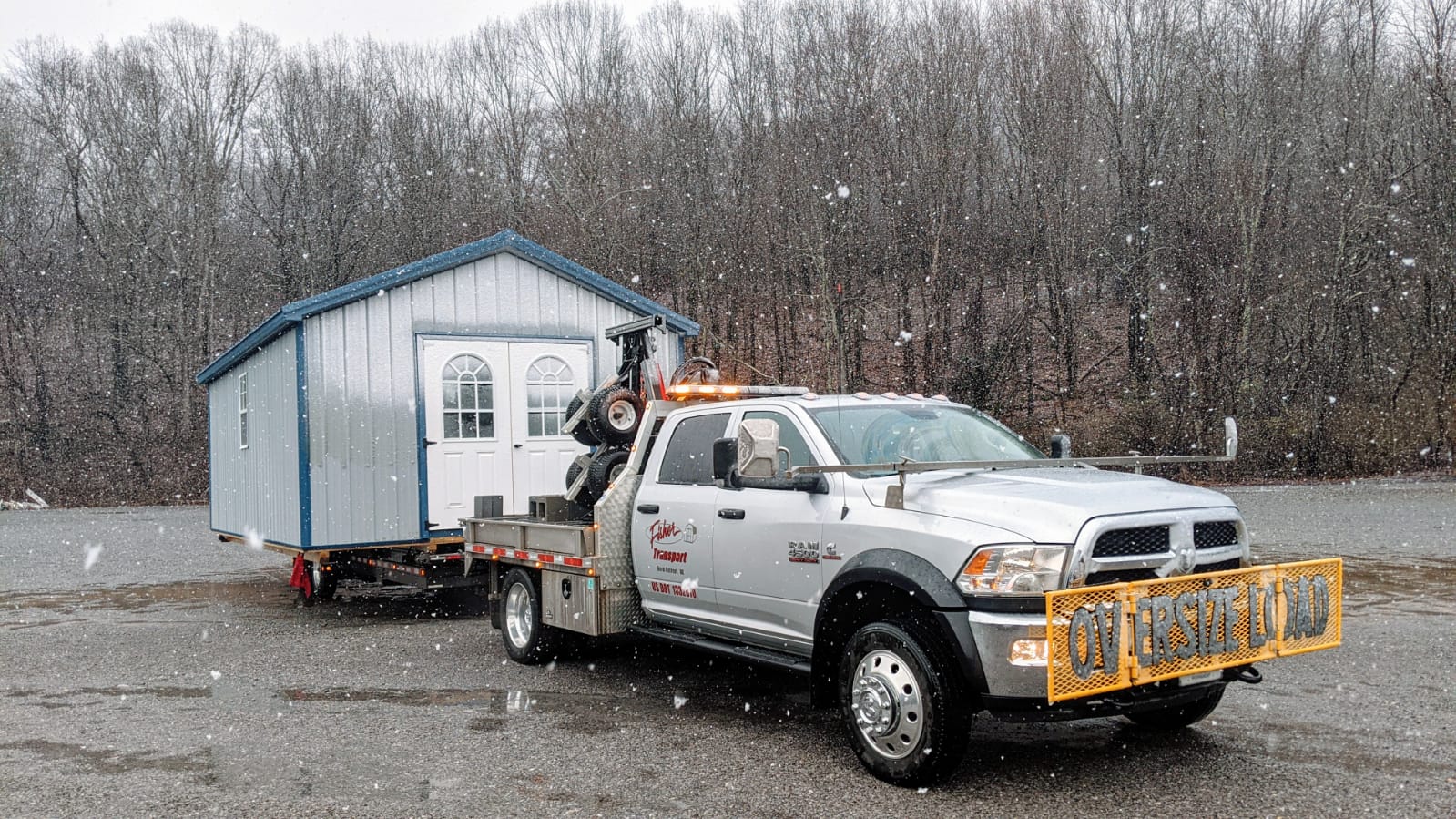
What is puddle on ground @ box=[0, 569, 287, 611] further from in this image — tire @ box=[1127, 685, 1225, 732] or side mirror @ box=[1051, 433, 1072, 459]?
tire @ box=[1127, 685, 1225, 732]

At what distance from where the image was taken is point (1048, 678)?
179 inches

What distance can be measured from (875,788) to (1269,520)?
44.6 ft

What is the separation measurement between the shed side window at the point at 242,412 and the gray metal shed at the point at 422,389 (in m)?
0.22

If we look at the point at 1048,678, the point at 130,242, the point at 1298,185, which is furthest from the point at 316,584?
the point at 130,242

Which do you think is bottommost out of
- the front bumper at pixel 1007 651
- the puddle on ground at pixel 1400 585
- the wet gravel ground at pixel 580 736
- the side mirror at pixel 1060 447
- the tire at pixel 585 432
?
the puddle on ground at pixel 1400 585

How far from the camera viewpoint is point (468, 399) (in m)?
12.3

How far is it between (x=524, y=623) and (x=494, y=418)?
437cm

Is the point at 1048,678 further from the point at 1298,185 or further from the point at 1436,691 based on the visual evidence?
the point at 1298,185

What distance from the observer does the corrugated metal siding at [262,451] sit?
1162 cm

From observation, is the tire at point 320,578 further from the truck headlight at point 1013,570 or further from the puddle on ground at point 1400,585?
the puddle on ground at point 1400,585

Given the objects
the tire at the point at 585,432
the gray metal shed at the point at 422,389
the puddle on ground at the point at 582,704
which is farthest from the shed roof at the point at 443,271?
the puddle on ground at the point at 582,704

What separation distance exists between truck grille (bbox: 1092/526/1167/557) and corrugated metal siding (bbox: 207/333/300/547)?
28.7 ft

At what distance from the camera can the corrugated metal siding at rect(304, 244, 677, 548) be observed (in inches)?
445

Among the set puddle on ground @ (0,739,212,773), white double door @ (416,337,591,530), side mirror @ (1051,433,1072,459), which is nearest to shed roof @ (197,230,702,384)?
white double door @ (416,337,591,530)
